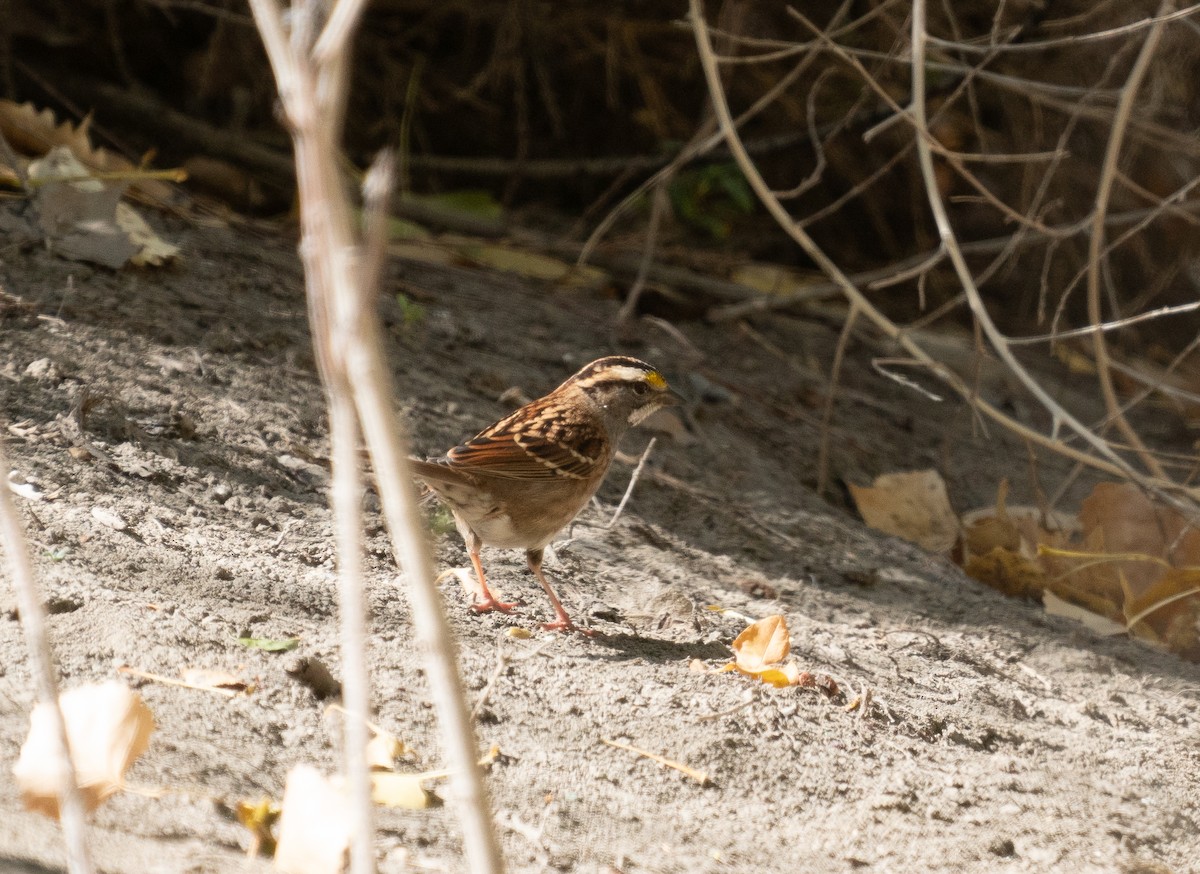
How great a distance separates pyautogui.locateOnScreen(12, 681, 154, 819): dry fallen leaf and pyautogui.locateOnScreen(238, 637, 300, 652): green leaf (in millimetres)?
403

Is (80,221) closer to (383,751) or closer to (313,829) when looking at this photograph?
(383,751)

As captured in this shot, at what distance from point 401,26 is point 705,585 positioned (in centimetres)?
431

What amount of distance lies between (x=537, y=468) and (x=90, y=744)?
194 cm

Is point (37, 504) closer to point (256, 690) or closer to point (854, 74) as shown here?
point (256, 690)

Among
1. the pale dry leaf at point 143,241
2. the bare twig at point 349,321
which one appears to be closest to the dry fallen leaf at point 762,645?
the bare twig at point 349,321

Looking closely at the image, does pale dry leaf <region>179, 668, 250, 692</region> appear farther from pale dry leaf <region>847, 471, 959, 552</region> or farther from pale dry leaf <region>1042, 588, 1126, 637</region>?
pale dry leaf <region>847, 471, 959, 552</region>

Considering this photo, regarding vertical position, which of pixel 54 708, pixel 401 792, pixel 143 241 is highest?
pixel 143 241

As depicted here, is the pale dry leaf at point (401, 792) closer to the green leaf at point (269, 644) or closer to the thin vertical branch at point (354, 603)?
the green leaf at point (269, 644)

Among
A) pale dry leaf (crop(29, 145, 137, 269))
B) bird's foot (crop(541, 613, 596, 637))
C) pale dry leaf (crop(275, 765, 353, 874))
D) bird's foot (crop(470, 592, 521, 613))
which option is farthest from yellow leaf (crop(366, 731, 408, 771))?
pale dry leaf (crop(29, 145, 137, 269))

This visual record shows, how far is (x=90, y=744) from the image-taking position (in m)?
2.37

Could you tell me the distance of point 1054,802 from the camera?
3.04m

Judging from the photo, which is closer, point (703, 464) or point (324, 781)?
point (324, 781)

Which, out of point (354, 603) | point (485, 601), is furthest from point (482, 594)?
point (354, 603)

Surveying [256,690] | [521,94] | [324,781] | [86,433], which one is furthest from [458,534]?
[521,94]
